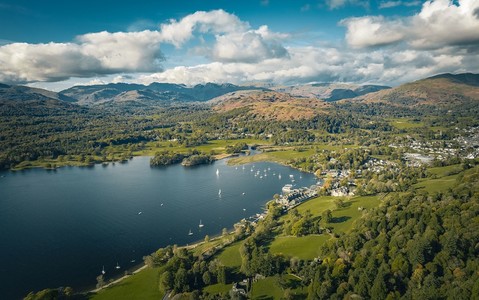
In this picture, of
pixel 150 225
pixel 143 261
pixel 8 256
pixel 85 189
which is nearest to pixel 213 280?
pixel 143 261

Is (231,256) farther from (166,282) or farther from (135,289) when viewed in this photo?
(135,289)

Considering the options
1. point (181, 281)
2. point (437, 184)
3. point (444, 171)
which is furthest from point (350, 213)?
point (181, 281)

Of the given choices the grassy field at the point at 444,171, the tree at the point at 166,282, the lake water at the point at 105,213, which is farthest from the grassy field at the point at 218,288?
the grassy field at the point at 444,171

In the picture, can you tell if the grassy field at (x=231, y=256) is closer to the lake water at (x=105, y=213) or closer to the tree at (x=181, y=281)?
the tree at (x=181, y=281)

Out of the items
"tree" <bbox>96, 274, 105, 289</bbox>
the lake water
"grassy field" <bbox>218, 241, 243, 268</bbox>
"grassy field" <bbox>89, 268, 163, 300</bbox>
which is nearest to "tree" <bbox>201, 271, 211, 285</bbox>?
"grassy field" <bbox>218, 241, 243, 268</bbox>

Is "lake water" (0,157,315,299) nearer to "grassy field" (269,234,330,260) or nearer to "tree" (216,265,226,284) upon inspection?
"grassy field" (269,234,330,260)

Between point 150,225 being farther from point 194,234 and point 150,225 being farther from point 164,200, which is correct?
point 164,200
